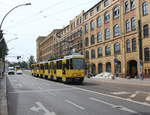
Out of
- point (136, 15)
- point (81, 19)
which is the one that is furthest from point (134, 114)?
point (81, 19)

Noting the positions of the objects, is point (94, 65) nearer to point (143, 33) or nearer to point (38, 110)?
point (143, 33)

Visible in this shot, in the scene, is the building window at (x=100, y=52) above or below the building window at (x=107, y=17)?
below

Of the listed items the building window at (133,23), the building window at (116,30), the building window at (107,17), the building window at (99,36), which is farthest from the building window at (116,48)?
the building window at (99,36)

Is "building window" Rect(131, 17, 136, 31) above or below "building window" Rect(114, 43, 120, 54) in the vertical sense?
above

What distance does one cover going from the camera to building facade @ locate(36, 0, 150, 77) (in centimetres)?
4488

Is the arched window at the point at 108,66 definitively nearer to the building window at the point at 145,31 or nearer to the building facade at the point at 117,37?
the building facade at the point at 117,37

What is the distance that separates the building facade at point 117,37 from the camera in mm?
44875

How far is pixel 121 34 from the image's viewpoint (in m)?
51.9

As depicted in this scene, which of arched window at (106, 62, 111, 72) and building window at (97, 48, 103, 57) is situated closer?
arched window at (106, 62, 111, 72)

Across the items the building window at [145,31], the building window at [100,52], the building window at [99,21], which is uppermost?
the building window at [99,21]

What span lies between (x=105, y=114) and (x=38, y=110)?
314cm

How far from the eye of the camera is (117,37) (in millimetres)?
53531

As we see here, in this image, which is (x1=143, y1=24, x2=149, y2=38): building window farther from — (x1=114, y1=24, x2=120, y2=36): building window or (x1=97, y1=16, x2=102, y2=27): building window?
(x1=97, y1=16, x2=102, y2=27): building window

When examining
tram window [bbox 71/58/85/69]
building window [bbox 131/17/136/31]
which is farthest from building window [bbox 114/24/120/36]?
tram window [bbox 71/58/85/69]
